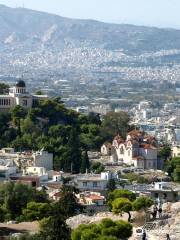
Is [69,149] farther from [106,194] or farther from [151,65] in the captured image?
[151,65]

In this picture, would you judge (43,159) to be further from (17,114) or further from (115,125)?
(115,125)

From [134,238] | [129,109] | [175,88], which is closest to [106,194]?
[134,238]

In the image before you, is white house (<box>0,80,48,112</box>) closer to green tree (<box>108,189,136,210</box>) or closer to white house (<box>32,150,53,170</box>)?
white house (<box>32,150,53,170</box>)

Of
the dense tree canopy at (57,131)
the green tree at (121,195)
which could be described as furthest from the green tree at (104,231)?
the dense tree canopy at (57,131)

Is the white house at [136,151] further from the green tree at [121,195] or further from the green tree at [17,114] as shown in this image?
the green tree at [121,195]

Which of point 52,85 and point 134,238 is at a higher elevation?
point 52,85

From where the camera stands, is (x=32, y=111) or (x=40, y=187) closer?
(x=40, y=187)

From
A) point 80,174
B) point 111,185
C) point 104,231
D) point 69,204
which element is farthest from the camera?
point 80,174

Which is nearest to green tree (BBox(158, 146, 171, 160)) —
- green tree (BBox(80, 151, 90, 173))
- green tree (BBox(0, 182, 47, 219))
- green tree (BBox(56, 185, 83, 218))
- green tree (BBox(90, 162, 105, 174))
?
green tree (BBox(90, 162, 105, 174))

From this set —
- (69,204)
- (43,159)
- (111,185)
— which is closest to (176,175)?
(43,159)

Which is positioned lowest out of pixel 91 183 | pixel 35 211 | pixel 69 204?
pixel 35 211

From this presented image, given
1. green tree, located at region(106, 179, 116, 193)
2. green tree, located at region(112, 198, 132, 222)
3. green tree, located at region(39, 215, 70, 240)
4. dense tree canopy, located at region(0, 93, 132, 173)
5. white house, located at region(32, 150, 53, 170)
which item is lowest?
green tree, located at region(39, 215, 70, 240)
